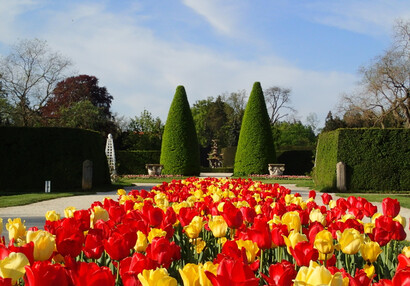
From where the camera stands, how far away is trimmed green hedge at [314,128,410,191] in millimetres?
16609

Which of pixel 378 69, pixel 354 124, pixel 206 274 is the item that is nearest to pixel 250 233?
pixel 206 274

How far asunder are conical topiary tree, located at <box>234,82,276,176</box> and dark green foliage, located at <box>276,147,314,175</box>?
14.6ft

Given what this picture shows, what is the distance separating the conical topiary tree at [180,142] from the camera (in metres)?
27.5

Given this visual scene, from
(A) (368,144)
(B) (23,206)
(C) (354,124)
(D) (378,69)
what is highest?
(D) (378,69)

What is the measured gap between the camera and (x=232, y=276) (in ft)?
4.28

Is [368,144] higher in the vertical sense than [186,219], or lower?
higher

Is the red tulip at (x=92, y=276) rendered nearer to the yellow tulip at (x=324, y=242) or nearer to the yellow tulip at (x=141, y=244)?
the yellow tulip at (x=141, y=244)

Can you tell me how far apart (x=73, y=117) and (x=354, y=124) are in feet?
84.3

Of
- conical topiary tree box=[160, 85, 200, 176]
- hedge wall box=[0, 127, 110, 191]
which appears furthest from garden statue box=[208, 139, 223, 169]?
hedge wall box=[0, 127, 110, 191]

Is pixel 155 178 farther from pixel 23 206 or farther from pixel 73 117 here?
pixel 73 117

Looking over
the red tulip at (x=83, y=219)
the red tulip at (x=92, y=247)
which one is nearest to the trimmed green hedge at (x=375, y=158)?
the red tulip at (x=83, y=219)

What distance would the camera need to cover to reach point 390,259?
299 cm

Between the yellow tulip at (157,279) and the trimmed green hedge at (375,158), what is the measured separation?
1610cm

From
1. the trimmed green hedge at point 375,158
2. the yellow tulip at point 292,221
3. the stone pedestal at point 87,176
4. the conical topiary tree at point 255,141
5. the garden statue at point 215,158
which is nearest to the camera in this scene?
the yellow tulip at point 292,221
